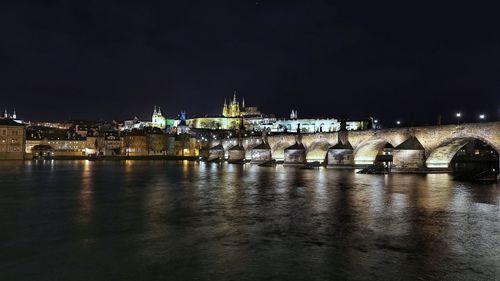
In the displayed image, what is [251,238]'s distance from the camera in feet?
34.4

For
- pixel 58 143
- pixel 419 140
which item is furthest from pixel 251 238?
pixel 58 143

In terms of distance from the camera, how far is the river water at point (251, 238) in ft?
25.4

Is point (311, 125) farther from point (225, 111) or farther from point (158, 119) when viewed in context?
point (158, 119)

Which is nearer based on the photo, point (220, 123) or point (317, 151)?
point (317, 151)

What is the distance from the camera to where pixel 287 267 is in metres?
7.95

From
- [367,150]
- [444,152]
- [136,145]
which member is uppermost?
[136,145]

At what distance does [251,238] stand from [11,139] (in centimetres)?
8142

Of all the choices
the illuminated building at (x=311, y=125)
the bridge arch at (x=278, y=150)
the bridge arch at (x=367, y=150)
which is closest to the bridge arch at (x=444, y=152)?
the bridge arch at (x=367, y=150)

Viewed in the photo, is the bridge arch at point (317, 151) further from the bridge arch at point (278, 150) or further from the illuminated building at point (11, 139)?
the illuminated building at point (11, 139)

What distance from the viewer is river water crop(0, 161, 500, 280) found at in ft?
25.4

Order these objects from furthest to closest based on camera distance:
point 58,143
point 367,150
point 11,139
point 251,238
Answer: point 58,143 < point 11,139 < point 367,150 < point 251,238

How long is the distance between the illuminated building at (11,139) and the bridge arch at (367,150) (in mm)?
63529

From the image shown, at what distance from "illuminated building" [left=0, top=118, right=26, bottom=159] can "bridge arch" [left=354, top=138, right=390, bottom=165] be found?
208 ft

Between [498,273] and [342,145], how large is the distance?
124 feet
